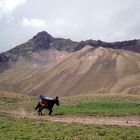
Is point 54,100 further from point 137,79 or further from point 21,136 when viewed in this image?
point 137,79

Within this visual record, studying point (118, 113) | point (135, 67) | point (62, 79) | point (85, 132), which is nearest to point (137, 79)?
point (135, 67)

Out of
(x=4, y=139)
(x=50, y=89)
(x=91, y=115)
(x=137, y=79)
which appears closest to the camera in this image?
(x=4, y=139)

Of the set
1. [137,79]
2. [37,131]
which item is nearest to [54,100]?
[37,131]

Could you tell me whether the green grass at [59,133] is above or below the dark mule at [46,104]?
below

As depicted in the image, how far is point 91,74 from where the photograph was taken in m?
175

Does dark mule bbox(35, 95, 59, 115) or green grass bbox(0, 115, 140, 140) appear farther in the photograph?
dark mule bbox(35, 95, 59, 115)

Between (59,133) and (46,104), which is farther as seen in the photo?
(46,104)

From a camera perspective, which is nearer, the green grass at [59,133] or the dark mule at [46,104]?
the green grass at [59,133]

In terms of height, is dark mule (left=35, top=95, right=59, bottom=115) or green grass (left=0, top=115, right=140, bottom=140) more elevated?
dark mule (left=35, top=95, right=59, bottom=115)

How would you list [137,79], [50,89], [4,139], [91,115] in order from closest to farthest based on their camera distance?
[4,139]
[91,115]
[137,79]
[50,89]

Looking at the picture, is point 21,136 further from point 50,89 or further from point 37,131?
point 50,89

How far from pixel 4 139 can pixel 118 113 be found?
21.4 metres

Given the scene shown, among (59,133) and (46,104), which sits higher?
(46,104)

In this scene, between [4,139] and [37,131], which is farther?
[37,131]
